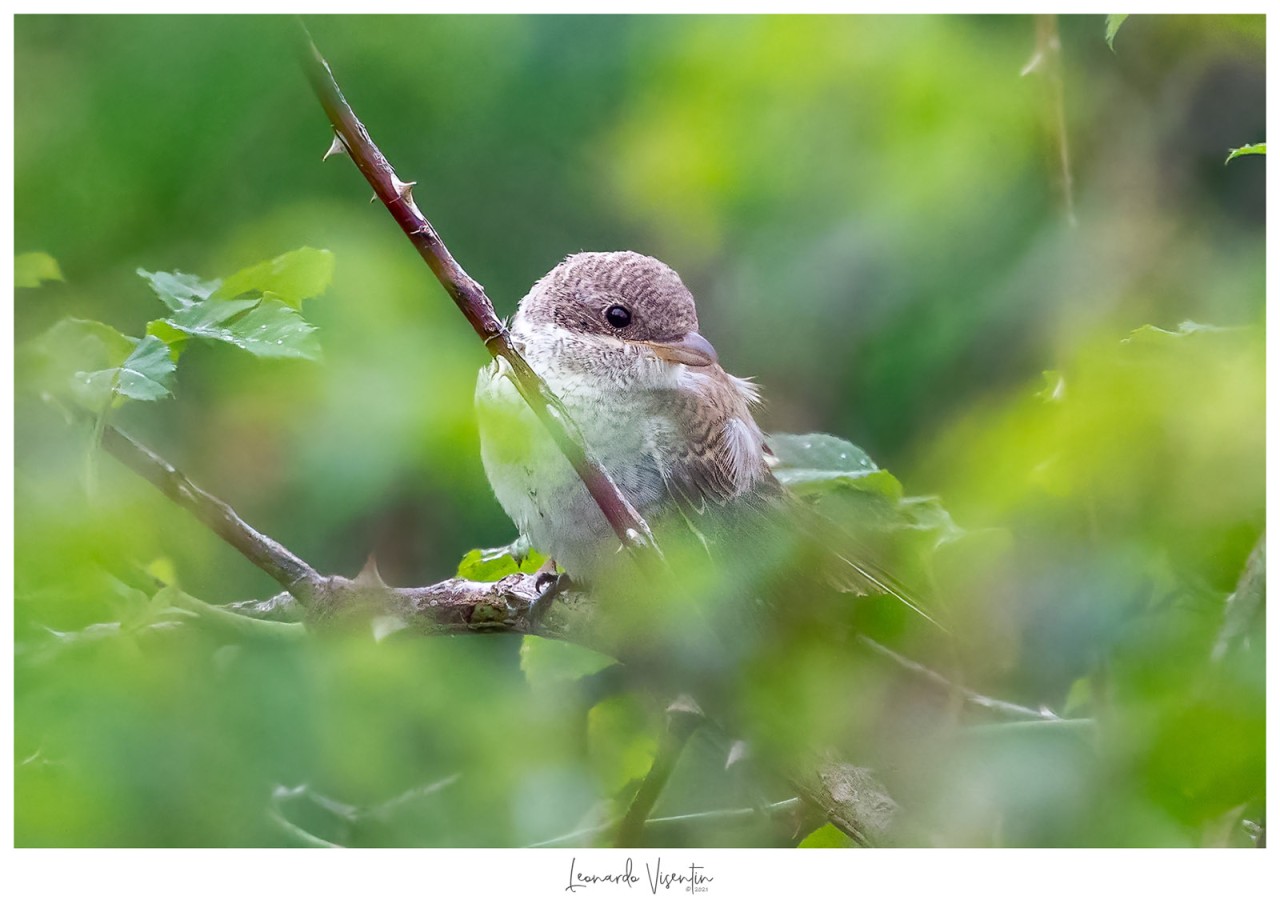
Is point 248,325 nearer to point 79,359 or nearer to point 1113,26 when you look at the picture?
point 79,359

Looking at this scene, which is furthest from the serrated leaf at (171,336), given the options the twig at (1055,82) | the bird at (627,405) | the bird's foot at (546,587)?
the twig at (1055,82)

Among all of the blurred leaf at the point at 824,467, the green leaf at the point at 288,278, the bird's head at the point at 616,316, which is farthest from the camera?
the bird's head at the point at 616,316

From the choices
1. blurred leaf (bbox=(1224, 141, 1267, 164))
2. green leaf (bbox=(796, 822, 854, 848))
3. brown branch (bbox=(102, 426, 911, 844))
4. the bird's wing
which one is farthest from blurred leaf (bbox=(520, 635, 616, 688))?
blurred leaf (bbox=(1224, 141, 1267, 164))

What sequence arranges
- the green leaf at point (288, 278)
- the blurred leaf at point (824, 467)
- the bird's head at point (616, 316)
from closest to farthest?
1. the green leaf at point (288, 278)
2. the blurred leaf at point (824, 467)
3. the bird's head at point (616, 316)

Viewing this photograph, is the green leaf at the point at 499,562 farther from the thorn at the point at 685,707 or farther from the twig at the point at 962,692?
the twig at the point at 962,692

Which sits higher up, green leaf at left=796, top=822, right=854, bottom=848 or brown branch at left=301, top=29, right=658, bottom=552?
brown branch at left=301, top=29, right=658, bottom=552

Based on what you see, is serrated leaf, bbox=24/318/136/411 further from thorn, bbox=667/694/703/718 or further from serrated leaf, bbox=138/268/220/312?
thorn, bbox=667/694/703/718
